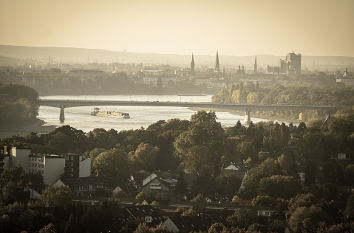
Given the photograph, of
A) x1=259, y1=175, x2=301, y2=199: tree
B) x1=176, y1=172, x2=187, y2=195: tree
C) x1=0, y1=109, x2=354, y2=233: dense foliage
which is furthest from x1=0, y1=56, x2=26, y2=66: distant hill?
x1=259, y1=175, x2=301, y2=199: tree

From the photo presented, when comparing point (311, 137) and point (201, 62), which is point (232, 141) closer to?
point (311, 137)

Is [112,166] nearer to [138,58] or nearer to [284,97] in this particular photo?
[284,97]

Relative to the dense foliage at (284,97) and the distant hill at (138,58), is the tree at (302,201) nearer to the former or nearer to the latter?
the dense foliage at (284,97)

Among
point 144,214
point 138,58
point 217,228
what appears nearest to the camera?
point 217,228

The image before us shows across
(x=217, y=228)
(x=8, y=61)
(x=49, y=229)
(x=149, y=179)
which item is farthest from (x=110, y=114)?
(x=8, y=61)

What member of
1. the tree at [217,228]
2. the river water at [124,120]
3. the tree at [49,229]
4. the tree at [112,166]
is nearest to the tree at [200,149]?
the tree at [112,166]

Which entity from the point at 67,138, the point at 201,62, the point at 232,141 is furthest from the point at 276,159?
the point at 201,62
